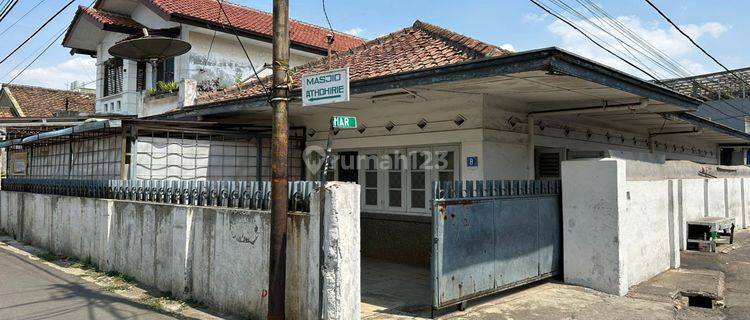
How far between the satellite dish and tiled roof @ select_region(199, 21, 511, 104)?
1.52m

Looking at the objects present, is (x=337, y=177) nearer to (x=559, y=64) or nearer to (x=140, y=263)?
(x=140, y=263)

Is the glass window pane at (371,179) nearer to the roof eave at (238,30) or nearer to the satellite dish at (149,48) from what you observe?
the satellite dish at (149,48)

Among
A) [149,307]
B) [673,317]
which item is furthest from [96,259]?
[673,317]

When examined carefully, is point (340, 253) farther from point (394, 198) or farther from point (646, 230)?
point (646, 230)

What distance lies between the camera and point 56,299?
277 inches

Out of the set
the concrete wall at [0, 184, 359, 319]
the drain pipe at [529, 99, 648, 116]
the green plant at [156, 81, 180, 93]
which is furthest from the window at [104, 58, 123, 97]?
the drain pipe at [529, 99, 648, 116]

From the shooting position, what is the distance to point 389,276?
8.37 meters

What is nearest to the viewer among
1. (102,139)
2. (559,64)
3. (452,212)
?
(559,64)

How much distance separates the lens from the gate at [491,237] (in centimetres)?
586

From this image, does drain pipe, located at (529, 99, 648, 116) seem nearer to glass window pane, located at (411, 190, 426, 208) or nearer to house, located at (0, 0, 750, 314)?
house, located at (0, 0, 750, 314)

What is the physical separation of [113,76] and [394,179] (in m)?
13.2

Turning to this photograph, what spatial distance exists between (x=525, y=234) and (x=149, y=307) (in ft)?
16.7

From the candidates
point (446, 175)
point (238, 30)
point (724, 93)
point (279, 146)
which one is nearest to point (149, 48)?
point (238, 30)

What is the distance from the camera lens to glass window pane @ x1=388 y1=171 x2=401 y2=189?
9.48 metres
